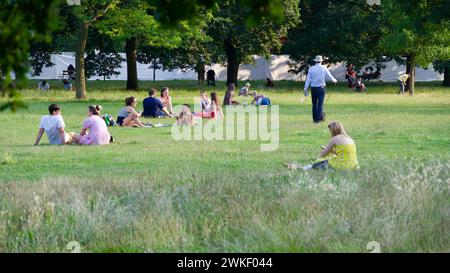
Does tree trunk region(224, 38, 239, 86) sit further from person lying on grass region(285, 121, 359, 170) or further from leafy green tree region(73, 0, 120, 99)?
person lying on grass region(285, 121, 359, 170)

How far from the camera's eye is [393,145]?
19797 mm

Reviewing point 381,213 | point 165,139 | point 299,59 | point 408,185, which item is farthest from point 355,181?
point 299,59

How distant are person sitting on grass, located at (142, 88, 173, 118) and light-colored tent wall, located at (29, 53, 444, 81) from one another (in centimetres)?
5644

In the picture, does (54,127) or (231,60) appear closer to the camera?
(54,127)

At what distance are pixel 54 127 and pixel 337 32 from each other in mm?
47749

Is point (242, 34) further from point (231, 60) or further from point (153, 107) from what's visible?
point (153, 107)

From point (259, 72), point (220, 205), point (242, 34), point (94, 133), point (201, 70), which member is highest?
point (242, 34)

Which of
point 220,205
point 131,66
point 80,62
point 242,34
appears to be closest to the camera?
point 220,205

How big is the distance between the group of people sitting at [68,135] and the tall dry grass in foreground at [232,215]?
7469 millimetres

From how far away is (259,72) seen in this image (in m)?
88.0

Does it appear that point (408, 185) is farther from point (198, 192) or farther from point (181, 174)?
point (181, 174)

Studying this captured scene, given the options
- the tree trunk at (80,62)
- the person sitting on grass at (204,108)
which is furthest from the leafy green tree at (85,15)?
the person sitting on grass at (204,108)

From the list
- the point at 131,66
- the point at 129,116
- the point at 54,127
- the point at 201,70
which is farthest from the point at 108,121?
the point at 201,70
